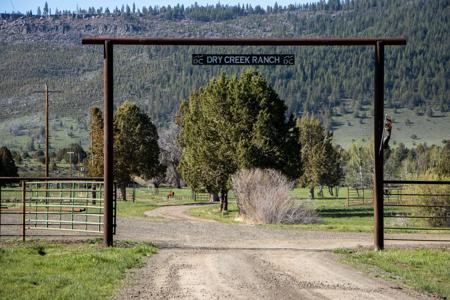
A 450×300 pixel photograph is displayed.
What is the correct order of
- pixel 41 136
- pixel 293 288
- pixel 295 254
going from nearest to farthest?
pixel 293 288 → pixel 295 254 → pixel 41 136

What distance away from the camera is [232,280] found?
14.3 metres

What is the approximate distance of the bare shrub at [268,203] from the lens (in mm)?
37188

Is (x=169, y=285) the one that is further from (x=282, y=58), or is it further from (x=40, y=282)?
(x=282, y=58)

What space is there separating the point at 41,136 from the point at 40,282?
19004cm

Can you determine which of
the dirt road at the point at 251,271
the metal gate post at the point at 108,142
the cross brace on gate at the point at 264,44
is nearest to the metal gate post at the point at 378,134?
the cross brace on gate at the point at 264,44

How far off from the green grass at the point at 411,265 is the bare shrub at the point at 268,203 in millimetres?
16793

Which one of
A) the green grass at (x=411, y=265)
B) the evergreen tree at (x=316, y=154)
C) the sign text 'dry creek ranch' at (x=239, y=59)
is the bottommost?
the green grass at (x=411, y=265)

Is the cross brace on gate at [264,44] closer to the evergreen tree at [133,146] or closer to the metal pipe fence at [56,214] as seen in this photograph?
the metal pipe fence at [56,214]

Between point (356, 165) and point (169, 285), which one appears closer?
point (169, 285)

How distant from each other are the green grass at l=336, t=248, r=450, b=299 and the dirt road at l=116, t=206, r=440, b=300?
1.57 ft

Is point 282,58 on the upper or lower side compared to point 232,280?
upper

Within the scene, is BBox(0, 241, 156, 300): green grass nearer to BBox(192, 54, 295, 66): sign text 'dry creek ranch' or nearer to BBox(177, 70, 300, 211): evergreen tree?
BBox(192, 54, 295, 66): sign text 'dry creek ranch'

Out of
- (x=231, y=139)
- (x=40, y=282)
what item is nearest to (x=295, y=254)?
(x=40, y=282)

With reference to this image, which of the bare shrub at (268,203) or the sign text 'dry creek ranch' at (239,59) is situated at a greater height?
the sign text 'dry creek ranch' at (239,59)
